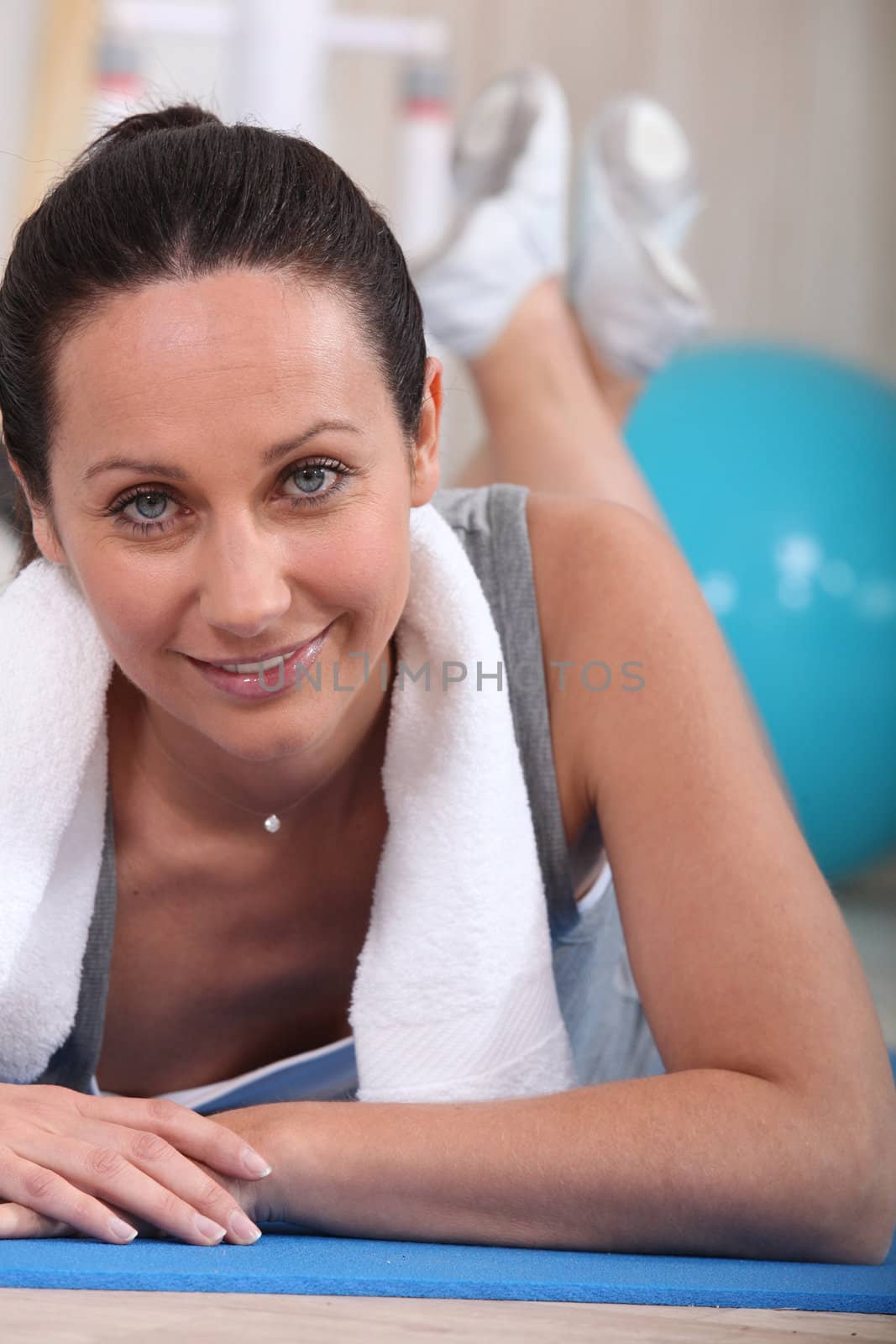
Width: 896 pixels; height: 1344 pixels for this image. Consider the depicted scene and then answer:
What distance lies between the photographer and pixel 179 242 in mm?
921

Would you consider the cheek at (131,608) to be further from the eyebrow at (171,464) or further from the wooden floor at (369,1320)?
the wooden floor at (369,1320)

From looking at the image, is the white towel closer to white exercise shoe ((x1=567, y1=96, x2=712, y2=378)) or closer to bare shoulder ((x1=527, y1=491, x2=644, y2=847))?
bare shoulder ((x1=527, y1=491, x2=644, y2=847))

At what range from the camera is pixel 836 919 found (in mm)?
1004

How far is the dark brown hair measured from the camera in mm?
926

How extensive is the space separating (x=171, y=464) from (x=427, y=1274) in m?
0.48

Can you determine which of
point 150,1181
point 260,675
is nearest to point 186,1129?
point 150,1181

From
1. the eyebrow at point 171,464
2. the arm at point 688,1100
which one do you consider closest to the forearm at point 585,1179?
the arm at point 688,1100

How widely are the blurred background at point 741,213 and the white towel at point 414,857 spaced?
0.88 feet

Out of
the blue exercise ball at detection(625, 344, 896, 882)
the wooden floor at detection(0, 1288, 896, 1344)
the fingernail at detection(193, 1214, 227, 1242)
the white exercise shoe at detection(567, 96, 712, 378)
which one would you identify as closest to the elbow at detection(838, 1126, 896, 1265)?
the wooden floor at detection(0, 1288, 896, 1344)

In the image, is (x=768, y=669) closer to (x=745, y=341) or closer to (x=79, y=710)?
(x=745, y=341)

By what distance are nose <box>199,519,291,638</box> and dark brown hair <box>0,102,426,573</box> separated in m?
0.16

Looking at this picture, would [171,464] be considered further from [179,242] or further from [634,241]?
[634,241]

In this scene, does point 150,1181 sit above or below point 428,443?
below

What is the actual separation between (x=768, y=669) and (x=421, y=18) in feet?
5.66
